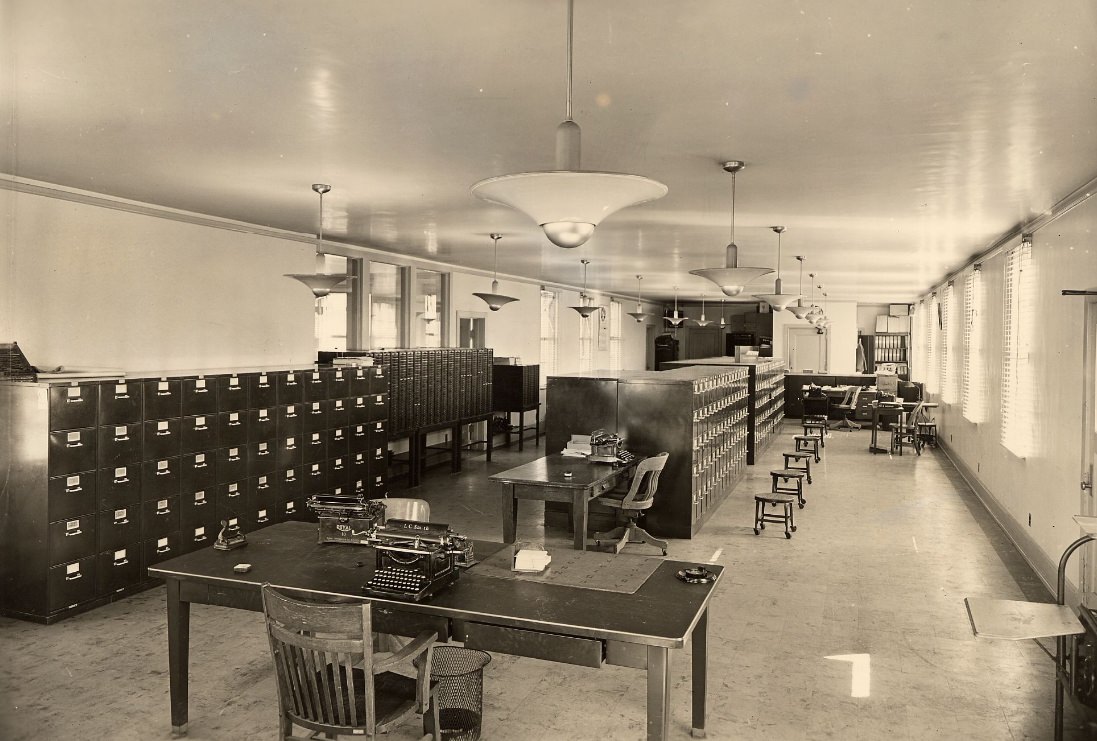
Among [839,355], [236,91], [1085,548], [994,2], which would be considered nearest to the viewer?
[994,2]

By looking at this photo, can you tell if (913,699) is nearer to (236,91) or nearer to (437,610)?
(437,610)

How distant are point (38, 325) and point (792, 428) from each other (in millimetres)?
13327

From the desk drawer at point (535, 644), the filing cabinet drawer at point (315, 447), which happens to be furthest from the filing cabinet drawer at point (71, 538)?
the desk drawer at point (535, 644)

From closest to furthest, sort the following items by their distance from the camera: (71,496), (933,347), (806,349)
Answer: (71,496), (933,347), (806,349)

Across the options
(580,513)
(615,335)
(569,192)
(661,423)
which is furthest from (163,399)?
(615,335)

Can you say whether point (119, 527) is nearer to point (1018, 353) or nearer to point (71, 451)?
point (71, 451)

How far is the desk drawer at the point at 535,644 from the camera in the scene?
2635 millimetres

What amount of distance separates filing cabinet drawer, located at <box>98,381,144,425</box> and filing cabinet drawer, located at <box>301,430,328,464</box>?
1.83 m

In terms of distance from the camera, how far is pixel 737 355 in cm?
1255

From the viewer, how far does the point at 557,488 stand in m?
5.61

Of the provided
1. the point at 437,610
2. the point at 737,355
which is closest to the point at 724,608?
the point at 437,610

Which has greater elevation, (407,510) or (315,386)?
(315,386)

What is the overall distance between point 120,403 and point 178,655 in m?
2.40

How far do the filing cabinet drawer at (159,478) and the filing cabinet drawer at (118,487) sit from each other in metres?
0.05
